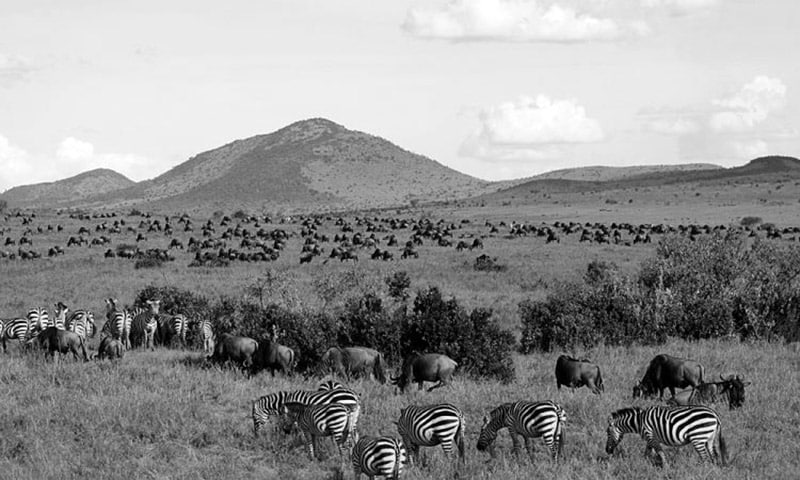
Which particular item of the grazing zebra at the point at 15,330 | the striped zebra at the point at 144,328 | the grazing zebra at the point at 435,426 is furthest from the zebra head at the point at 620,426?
the grazing zebra at the point at 15,330

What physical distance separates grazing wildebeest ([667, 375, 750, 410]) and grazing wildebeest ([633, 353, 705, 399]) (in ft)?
2.58

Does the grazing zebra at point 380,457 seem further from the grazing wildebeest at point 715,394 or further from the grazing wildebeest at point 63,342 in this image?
the grazing wildebeest at point 63,342

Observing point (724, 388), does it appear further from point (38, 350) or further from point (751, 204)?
point (751, 204)

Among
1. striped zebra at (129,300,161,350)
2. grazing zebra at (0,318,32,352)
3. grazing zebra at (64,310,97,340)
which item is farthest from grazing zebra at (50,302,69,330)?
striped zebra at (129,300,161,350)

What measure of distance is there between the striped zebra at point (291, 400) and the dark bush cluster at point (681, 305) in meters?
11.7

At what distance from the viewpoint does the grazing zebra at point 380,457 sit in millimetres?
10961

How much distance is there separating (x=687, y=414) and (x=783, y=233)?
199 feet

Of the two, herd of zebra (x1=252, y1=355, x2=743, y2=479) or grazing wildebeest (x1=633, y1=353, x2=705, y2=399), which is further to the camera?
grazing wildebeest (x1=633, y1=353, x2=705, y2=399)

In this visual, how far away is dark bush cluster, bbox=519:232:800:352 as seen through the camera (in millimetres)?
24812

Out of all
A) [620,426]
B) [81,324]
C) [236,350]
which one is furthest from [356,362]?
[81,324]

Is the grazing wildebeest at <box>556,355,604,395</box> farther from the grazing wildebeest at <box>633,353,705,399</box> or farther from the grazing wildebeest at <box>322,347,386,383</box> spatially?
the grazing wildebeest at <box>322,347,386,383</box>

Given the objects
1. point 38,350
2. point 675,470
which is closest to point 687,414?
point 675,470

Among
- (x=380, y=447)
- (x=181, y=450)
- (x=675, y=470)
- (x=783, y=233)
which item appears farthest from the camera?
(x=783, y=233)

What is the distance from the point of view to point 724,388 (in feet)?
51.6
